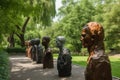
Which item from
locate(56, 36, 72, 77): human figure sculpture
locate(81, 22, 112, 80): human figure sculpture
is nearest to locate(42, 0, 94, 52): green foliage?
locate(56, 36, 72, 77): human figure sculpture

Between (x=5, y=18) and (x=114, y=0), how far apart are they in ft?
90.7

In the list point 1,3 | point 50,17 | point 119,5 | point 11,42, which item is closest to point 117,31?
point 119,5

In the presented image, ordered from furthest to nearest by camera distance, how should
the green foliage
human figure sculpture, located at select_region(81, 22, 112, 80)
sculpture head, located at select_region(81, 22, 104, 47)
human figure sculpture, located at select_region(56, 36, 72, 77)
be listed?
the green foliage → human figure sculpture, located at select_region(56, 36, 72, 77) → sculpture head, located at select_region(81, 22, 104, 47) → human figure sculpture, located at select_region(81, 22, 112, 80)

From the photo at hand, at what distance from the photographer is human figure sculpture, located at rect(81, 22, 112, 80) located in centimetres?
501

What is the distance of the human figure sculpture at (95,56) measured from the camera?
5.01 metres

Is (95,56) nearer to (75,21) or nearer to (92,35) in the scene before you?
(92,35)

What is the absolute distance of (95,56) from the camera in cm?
513

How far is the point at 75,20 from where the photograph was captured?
39156 mm

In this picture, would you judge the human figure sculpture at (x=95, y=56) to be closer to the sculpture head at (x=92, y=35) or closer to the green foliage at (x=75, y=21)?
the sculpture head at (x=92, y=35)

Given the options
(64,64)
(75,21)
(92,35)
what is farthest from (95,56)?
(75,21)

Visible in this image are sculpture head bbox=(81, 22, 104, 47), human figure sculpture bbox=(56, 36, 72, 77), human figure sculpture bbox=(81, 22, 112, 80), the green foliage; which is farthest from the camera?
the green foliage

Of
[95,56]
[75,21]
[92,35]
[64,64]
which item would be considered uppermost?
[75,21]

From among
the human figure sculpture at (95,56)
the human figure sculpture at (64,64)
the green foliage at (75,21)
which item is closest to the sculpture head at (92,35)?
the human figure sculpture at (95,56)

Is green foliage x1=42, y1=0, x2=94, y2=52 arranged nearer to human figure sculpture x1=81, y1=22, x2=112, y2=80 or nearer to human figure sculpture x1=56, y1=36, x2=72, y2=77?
human figure sculpture x1=56, y1=36, x2=72, y2=77
